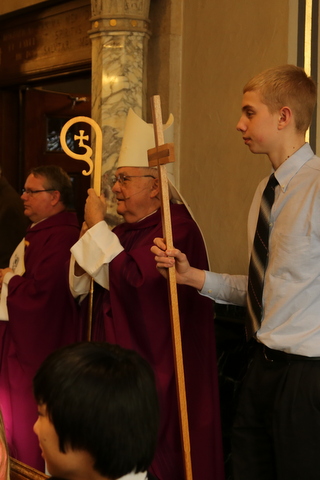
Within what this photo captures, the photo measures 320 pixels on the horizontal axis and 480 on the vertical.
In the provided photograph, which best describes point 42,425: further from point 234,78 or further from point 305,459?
point 234,78

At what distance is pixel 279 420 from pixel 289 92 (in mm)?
1178

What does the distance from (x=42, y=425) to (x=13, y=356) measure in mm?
2865

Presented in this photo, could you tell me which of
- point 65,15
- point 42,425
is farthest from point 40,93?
point 42,425

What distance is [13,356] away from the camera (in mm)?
4320

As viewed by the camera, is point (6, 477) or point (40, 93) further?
point (40, 93)

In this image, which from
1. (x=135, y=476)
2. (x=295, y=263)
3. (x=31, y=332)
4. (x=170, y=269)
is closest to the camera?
(x=135, y=476)

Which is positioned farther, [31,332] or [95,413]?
[31,332]

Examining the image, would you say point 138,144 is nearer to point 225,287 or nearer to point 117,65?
point 225,287

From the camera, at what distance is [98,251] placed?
3506mm

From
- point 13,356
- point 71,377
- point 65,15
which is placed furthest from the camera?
point 65,15

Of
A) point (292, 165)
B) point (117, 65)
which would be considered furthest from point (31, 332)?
point (292, 165)

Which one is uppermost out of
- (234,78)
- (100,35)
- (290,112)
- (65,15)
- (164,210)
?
(65,15)

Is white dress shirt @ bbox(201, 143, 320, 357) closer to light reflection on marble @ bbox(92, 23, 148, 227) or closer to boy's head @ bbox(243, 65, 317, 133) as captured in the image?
boy's head @ bbox(243, 65, 317, 133)

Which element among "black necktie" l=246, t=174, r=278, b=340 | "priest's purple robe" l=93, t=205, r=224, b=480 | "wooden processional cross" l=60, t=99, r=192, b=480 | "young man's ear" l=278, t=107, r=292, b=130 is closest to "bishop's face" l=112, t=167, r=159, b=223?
"priest's purple robe" l=93, t=205, r=224, b=480
